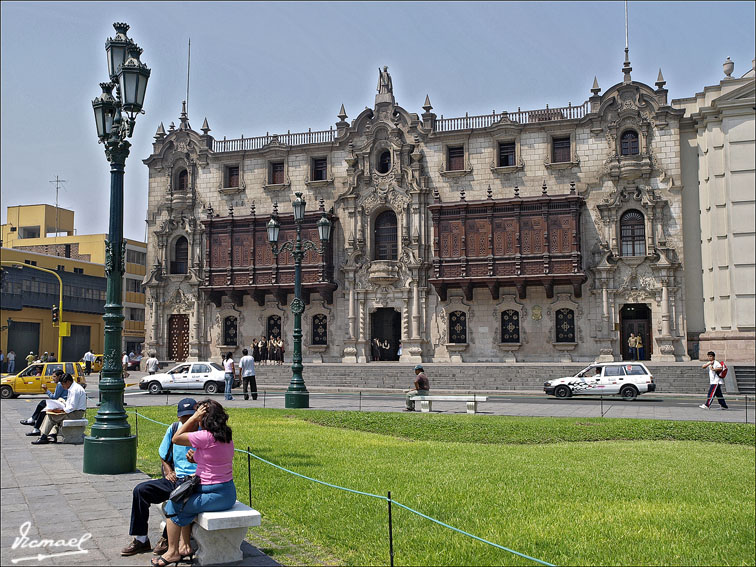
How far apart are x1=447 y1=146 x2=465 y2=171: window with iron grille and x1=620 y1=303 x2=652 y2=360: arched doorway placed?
39.9 feet

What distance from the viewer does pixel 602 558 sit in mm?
8266

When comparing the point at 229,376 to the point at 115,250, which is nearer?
the point at 115,250

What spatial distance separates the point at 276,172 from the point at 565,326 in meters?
20.0

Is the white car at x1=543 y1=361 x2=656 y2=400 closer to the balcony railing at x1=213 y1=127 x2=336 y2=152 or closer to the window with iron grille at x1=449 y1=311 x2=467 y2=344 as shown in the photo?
the window with iron grille at x1=449 y1=311 x2=467 y2=344

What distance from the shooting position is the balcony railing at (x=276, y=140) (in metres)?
47.1

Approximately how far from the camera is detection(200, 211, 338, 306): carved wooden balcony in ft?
148

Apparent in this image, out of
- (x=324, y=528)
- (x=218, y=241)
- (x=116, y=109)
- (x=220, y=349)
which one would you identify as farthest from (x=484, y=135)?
(x=324, y=528)

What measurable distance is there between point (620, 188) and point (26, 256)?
44.8 meters

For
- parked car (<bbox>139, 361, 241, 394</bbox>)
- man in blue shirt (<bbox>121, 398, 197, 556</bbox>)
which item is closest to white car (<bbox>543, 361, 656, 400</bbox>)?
parked car (<bbox>139, 361, 241, 394</bbox>)

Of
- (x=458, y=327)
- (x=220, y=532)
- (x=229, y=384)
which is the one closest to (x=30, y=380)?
(x=229, y=384)

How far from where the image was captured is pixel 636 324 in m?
41.0

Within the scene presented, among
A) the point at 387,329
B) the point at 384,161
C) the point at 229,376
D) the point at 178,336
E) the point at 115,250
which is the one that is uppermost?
the point at 384,161

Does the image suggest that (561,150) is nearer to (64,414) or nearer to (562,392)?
(562,392)

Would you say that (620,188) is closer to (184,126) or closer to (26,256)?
(184,126)
